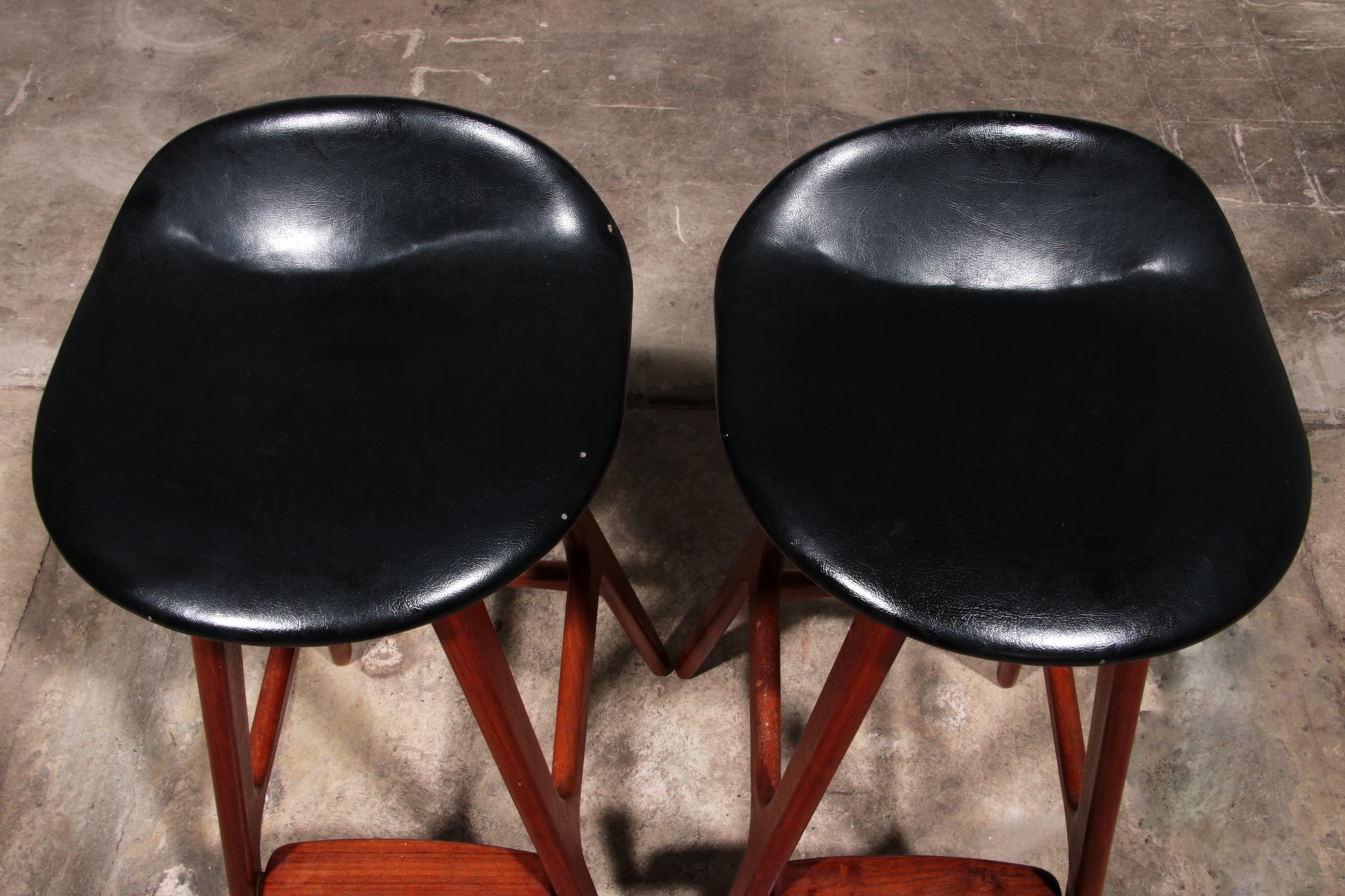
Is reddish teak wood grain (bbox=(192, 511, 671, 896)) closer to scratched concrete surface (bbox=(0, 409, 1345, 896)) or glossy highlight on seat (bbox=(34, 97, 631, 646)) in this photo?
glossy highlight on seat (bbox=(34, 97, 631, 646))

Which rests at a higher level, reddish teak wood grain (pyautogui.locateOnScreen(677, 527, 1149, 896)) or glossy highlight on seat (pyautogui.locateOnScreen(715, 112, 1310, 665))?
glossy highlight on seat (pyautogui.locateOnScreen(715, 112, 1310, 665))

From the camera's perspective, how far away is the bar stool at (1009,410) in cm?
81

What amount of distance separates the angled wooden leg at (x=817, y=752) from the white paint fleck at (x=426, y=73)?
2056 millimetres

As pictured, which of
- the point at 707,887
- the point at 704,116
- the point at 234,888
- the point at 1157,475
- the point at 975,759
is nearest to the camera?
the point at 1157,475

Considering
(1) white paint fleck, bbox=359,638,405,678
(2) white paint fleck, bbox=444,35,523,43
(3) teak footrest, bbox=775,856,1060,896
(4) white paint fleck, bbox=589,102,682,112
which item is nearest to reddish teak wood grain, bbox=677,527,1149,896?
(3) teak footrest, bbox=775,856,1060,896

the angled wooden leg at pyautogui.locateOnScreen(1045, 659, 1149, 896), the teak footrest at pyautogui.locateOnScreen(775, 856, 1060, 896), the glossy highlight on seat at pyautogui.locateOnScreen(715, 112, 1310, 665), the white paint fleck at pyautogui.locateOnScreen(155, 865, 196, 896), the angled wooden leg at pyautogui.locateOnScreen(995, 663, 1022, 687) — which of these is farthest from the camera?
the angled wooden leg at pyautogui.locateOnScreen(995, 663, 1022, 687)

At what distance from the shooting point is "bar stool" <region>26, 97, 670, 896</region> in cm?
84

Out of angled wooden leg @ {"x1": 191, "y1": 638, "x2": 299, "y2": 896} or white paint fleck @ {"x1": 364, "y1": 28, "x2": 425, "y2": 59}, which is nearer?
angled wooden leg @ {"x1": 191, "y1": 638, "x2": 299, "y2": 896}

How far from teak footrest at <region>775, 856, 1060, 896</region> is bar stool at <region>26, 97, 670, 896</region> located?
332 millimetres

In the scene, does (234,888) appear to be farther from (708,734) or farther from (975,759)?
(975,759)

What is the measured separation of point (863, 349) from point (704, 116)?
1.78 metres

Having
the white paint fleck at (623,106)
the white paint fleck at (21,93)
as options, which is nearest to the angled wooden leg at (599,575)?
the white paint fleck at (623,106)

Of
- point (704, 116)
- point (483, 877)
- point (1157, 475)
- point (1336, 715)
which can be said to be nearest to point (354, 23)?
point (704, 116)

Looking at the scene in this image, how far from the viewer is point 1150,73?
2684mm
